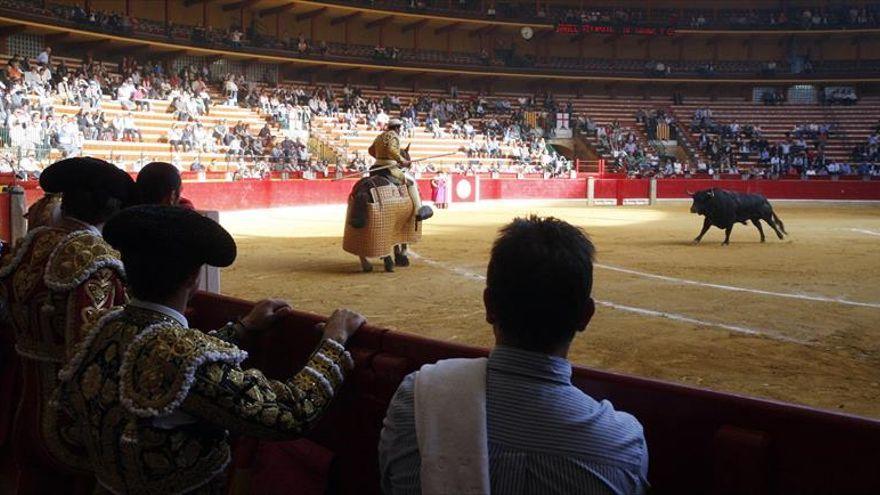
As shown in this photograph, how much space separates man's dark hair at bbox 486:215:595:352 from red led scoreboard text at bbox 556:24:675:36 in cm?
3819

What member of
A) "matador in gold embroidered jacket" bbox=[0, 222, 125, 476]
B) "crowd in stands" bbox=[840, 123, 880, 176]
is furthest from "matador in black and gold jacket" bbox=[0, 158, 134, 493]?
"crowd in stands" bbox=[840, 123, 880, 176]

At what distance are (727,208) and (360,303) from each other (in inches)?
299

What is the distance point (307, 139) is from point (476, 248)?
52.2 feet

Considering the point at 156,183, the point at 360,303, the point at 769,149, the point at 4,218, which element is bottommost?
the point at 360,303

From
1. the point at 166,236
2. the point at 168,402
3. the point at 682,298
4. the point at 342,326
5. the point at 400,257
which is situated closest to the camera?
the point at 168,402

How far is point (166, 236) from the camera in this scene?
1789mm

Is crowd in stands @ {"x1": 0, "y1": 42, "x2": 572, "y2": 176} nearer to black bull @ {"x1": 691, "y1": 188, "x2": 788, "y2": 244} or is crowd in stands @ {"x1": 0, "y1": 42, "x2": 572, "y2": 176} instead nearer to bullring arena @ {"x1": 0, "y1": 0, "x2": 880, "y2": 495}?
bullring arena @ {"x1": 0, "y1": 0, "x2": 880, "y2": 495}

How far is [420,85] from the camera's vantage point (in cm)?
3728

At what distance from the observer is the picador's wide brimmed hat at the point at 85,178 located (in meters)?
2.63

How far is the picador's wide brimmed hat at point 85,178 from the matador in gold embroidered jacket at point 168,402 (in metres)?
0.90

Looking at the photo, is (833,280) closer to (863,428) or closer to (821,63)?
(863,428)

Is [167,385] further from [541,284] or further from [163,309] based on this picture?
[541,284]

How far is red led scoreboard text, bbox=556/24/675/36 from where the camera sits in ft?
125

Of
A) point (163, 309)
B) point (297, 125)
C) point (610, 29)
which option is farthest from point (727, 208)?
point (610, 29)
